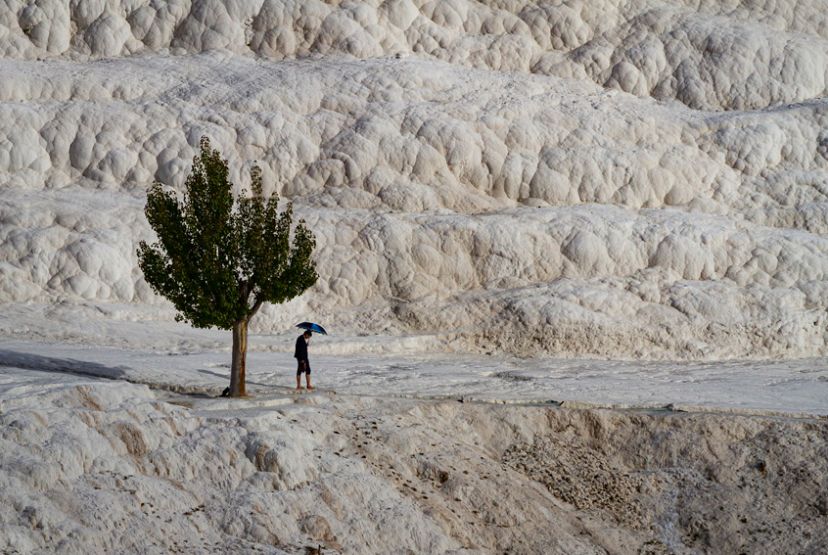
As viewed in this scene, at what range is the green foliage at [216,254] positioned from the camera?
2075cm

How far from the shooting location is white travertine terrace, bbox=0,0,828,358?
30547 millimetres

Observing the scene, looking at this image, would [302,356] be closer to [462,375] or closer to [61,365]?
[61,365]

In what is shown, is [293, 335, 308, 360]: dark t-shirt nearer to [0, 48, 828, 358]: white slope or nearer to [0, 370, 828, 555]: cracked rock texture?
[0, 370, 828, 555]: cracked rock texture

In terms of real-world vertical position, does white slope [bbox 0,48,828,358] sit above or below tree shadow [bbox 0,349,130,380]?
above

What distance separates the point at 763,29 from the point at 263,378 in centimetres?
2292

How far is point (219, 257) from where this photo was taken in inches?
824

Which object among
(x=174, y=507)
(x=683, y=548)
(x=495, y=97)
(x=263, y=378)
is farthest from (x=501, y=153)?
(x=174, y=507)

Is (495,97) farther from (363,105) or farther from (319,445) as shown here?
(319,445)

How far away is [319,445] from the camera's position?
18.4m

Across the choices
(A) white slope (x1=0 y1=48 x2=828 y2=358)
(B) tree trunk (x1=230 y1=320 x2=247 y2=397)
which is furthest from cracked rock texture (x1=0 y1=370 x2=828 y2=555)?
(A) white slope (x1=0 y1=48 x2=828 y2=358)

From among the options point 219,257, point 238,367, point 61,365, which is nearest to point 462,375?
point 238,367

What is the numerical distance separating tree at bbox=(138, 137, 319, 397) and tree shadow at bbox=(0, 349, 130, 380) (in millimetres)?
2731

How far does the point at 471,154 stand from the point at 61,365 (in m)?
14.5

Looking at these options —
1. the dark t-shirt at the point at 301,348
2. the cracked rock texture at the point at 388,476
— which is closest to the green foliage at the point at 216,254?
the dark t-shirt at the point at 301,348
